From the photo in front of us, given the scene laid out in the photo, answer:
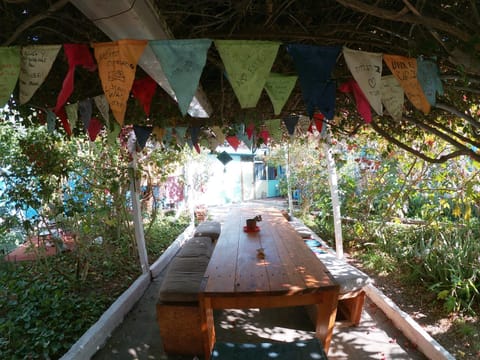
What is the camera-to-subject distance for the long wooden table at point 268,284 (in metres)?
2.14

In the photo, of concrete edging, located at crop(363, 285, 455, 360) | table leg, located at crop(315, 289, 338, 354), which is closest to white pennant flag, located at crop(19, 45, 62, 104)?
table leg, located at crop(315, 289, 338, 354)

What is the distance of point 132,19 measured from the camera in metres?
1.32

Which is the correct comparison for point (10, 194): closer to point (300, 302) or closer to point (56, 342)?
point (56, 342)

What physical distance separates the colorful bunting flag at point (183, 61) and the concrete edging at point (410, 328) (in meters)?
2.55

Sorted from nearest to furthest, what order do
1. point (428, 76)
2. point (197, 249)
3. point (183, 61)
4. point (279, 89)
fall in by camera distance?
1. point (183, 61)
2. point (428, 76)
3. point (279, 89)
4. point (197, 249)

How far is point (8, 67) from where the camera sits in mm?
1560

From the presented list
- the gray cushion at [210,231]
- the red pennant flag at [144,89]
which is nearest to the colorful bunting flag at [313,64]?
the red pennant flag at [144,89]

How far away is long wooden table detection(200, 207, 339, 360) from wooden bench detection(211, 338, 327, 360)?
1.10ft

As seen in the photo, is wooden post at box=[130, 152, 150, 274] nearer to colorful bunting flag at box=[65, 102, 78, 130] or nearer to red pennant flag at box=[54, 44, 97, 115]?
colorful bunting flag at box=[65, 102, 78, 130]

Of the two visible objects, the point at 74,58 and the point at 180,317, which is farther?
the point at 180,317

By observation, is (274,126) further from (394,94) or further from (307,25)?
(307,25)

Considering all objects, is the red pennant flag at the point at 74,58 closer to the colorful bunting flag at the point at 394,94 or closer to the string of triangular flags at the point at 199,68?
the string of triangular flags at the point at 199,68

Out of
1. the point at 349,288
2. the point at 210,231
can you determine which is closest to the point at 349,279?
the point at 349,288

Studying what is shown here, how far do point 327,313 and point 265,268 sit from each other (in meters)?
0.56
